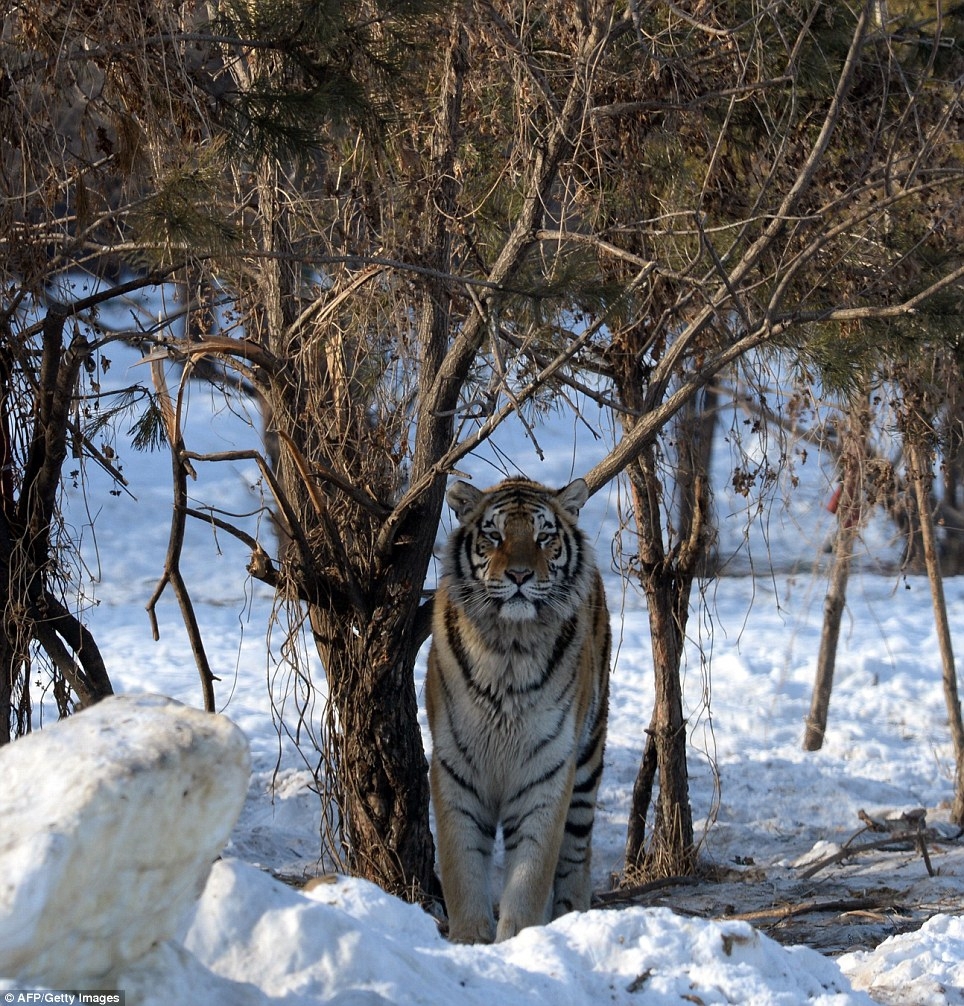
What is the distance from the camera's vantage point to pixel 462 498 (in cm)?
557

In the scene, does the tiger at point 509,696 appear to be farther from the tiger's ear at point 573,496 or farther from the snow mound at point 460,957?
the snow mound at point 460,957

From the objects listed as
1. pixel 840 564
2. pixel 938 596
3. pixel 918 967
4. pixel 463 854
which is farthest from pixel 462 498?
pixel 840 564

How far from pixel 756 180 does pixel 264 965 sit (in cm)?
467

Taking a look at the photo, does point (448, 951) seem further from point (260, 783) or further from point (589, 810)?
point (260, 783)

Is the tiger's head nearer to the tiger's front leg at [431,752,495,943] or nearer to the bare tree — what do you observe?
the bare tree

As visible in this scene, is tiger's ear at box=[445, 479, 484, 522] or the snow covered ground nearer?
the snow covered ground

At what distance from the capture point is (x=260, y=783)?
831cm

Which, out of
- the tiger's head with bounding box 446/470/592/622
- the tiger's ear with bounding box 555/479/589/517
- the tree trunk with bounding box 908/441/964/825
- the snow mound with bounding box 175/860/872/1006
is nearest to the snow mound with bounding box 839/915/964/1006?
the snow mound with bounding box 175/860/872/1006

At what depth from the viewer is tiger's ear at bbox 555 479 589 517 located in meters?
5.54

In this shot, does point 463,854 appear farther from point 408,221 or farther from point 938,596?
point 938,596

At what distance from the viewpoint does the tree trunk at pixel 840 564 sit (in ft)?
23.9

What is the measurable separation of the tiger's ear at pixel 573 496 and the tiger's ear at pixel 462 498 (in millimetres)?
365

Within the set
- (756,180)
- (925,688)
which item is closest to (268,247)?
(756,180)

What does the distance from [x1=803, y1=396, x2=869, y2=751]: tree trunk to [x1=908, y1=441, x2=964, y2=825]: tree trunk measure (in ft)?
1.12
